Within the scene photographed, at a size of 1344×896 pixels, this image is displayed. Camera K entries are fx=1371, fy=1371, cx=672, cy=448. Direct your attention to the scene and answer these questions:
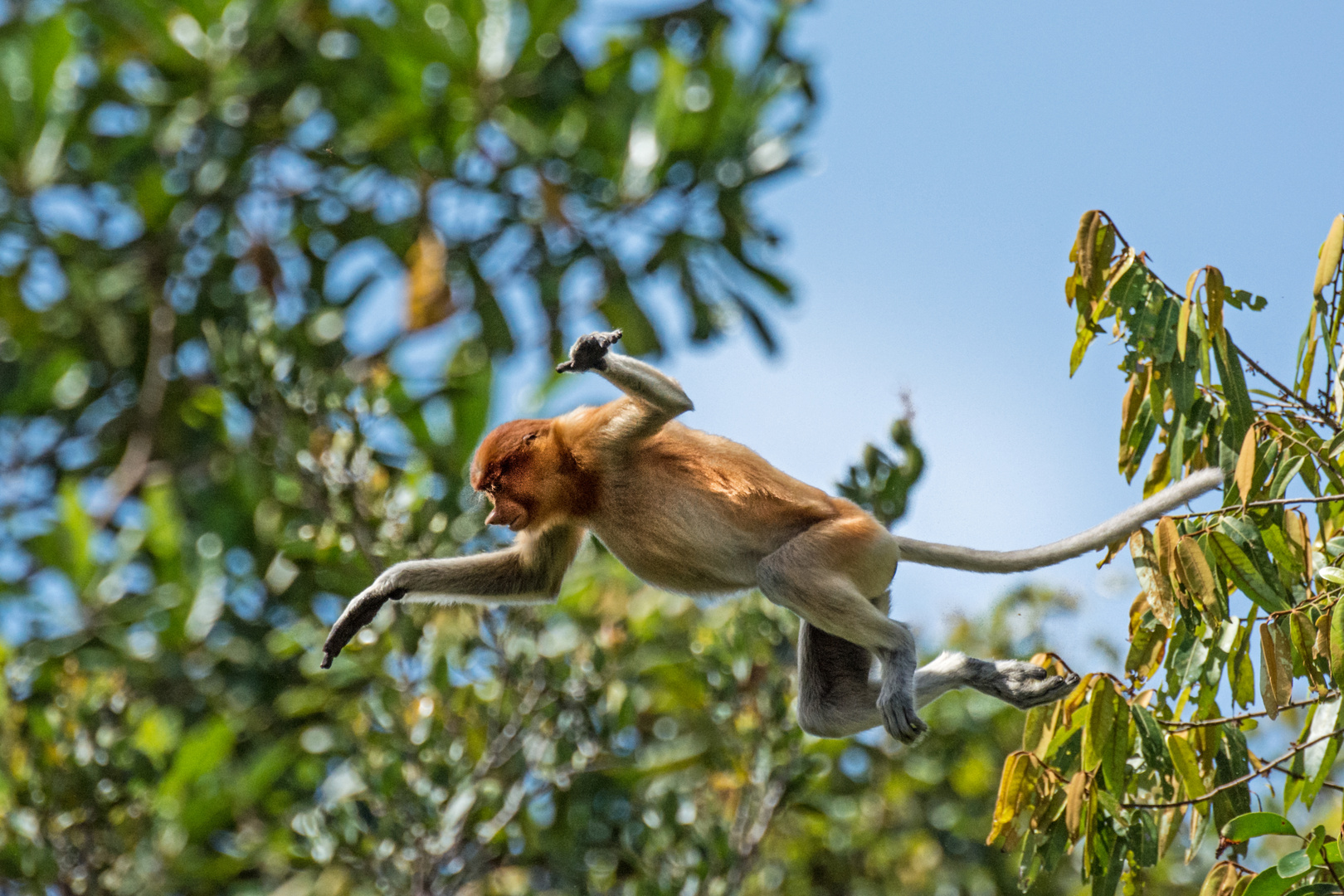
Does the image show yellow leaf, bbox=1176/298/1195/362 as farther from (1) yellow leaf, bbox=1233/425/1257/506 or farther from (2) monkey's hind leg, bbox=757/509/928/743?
(2) monkey's hind leg, bbox=757/509/928/743

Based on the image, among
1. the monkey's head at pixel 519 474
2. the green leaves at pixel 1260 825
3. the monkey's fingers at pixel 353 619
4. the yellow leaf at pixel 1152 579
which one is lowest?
the monkey's fingers at pixel 353 619

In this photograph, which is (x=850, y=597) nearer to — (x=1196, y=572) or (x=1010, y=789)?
(x=1010, y=789)

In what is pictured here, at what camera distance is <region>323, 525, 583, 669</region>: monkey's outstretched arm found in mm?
3729

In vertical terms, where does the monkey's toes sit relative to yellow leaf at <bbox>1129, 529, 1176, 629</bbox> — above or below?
below

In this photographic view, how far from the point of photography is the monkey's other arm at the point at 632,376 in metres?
2.96

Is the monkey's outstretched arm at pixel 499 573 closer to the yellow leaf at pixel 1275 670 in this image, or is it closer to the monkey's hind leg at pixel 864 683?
the monkey's hind leg at pixel 864 683

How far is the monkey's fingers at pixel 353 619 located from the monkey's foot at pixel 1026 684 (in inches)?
63.4

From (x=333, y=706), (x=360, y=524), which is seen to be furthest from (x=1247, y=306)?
(x=333, y=706)

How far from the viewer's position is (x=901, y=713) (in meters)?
3.38

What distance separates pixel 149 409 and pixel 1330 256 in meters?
7.29

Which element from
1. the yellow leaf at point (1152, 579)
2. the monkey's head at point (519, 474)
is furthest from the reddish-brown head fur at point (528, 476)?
the yellow leaf at point (1152, 579)

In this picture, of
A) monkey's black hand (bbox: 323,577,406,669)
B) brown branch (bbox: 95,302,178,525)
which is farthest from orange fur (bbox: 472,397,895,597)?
brown branch (bbox: 95,302,178,525)

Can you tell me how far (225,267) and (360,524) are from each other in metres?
3.74

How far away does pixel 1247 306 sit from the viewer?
11.1 ft
